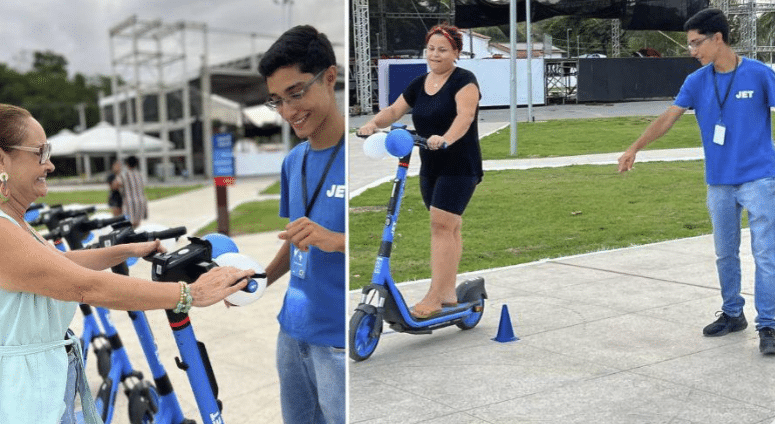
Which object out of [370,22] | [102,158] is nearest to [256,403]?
[370,22]

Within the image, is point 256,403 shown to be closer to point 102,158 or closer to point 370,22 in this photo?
point 370,22

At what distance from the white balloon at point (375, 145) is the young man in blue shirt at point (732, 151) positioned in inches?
28.2

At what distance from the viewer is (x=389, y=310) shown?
2.39 m

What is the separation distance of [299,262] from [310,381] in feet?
0.95

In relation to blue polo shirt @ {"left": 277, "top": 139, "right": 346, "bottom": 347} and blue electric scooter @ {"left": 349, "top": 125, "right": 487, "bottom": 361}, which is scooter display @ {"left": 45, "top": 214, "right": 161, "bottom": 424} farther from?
blue polo shirt @ {"left": 277, "top": 139, "right": 346, "bottom": 347}

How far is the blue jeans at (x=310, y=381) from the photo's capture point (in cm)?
151

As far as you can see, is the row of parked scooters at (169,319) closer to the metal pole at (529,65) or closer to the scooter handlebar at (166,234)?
the scooter handlebar at (166,234)

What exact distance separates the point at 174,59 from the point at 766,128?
1.68m

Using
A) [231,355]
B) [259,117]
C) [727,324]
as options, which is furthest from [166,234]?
[231,355]

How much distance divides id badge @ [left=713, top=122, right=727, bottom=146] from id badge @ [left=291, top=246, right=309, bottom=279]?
1266mm

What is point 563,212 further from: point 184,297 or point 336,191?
point 184,297

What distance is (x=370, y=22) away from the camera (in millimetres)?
1915

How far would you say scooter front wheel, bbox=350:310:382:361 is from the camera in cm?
231

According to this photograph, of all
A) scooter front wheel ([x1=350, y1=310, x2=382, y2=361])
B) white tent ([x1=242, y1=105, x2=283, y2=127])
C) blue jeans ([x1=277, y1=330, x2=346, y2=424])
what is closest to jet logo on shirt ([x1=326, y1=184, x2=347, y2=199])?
blue jeans ([x1=277, y1=330, x2=346, y2=424])
